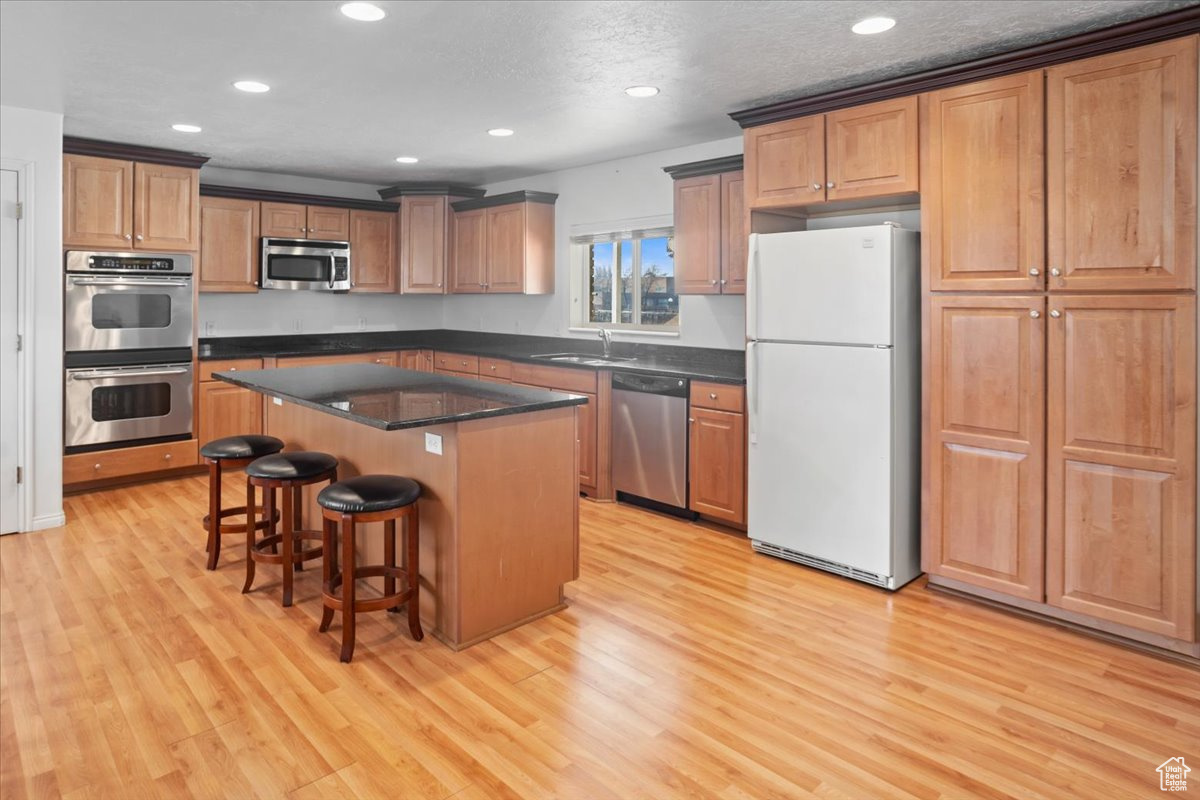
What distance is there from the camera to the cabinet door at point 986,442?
3.12m

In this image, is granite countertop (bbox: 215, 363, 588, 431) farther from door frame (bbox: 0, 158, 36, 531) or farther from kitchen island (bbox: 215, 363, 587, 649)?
door frame (bbox: 0, 158, 36, 531)

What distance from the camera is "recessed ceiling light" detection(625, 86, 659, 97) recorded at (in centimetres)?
375

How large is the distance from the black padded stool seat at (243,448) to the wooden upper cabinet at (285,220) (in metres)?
Answer: 2.94

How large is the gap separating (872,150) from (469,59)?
6.17ft

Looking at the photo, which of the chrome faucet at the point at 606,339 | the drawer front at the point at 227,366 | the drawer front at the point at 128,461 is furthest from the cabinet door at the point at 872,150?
the drawer front at the point at 128,461

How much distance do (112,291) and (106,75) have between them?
193 cm

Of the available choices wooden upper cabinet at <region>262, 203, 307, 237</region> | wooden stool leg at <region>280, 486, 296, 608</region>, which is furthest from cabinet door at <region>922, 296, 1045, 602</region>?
Result: wooden upper cabinet at <region>262, 203, 307, 237</region>

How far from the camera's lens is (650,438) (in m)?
4.73

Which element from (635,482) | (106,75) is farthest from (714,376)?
(106,75)

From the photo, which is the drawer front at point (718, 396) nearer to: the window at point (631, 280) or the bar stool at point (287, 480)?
the window at point (631, 280)

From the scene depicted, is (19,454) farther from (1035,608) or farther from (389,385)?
(1035,608)

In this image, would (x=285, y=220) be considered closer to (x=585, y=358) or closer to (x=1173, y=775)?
(x=585, y=358)

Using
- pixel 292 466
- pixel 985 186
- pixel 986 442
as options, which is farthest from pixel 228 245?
pixel 986 442

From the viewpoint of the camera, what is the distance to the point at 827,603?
133 inches
